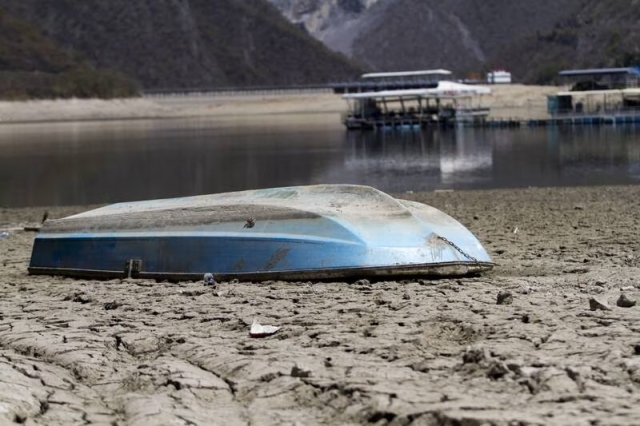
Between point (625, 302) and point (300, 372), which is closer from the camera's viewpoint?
point (300, 372)

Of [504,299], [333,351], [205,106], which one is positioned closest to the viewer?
[333,351]

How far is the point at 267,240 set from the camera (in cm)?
1014

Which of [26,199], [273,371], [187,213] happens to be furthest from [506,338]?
[26,199]

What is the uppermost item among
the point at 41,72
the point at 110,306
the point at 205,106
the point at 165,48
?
the point at 165,48

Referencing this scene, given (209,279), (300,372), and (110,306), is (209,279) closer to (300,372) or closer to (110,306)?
(110,306)

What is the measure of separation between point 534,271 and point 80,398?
518 centimetres

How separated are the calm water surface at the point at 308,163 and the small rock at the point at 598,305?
2152 cm

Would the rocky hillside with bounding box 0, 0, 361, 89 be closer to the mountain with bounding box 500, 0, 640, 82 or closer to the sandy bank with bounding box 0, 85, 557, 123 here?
the mountain with bounding box 500, 0, 640, 82

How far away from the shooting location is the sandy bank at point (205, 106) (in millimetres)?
112956

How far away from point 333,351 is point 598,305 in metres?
1.92

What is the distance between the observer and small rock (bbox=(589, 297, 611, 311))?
24.1 feet

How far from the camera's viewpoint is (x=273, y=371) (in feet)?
21.1

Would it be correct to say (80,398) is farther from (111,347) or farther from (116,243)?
(116,243)

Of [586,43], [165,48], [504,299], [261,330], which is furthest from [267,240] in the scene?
[165,48]
